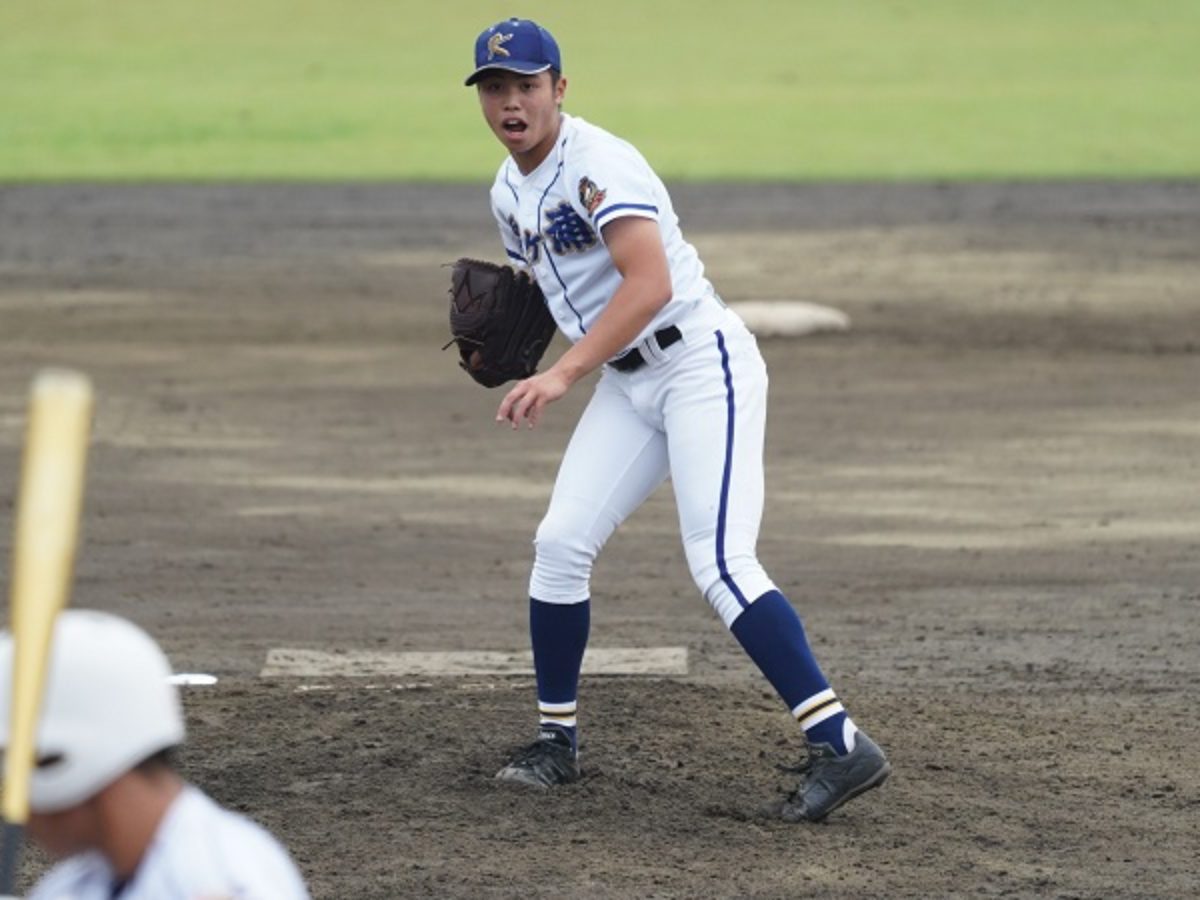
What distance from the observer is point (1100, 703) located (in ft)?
26.2

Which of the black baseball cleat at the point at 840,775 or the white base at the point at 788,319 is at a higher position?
the black baseball cleat at the point at 840,775

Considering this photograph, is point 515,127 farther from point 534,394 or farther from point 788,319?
point 788,319

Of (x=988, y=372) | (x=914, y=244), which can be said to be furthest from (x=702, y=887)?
(x=914, y=244)

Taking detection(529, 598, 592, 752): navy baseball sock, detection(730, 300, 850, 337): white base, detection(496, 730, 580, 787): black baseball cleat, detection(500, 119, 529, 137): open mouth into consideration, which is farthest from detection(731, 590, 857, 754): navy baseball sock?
detection(730, 300, 850, 337): white base

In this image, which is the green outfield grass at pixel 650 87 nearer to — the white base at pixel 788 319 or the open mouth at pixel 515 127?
the white base at pixel 788 319

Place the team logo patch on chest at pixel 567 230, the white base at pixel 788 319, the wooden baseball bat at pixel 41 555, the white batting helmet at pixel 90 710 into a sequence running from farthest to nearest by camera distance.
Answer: the white base at pixel 788 319
the team logo patch on chest at pixel 567 230
the white batting helmet at pixel 90 710
the wooden baseball bat at pixel 41 555

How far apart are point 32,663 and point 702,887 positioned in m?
3.45

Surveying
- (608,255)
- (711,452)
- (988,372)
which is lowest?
(988,372)

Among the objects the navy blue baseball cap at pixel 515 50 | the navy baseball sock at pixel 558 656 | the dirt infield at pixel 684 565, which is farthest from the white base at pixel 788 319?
the navy blue baseball cap at pixel 515 50

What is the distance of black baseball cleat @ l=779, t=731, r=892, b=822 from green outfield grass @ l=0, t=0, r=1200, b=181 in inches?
892

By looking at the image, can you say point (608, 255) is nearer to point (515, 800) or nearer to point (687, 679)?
point (515, 800)

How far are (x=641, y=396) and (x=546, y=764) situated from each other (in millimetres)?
995

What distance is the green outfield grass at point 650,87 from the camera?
3111 centimetres

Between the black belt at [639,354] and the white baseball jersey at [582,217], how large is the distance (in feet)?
0.06
